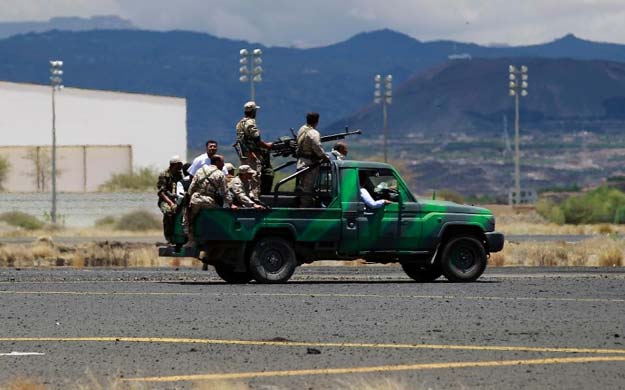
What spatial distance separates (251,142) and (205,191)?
1207 millimetres

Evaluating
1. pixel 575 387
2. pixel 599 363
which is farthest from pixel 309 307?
pixel 575 387

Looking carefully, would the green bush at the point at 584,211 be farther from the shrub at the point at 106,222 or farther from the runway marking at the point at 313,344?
the runway marking at the point at 313,344

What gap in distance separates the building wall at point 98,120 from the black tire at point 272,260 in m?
78.4

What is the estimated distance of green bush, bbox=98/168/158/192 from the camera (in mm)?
95375

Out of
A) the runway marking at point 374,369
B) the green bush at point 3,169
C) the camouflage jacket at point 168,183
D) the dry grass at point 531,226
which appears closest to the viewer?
the runway marking at point 374,369

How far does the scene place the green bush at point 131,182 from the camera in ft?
313

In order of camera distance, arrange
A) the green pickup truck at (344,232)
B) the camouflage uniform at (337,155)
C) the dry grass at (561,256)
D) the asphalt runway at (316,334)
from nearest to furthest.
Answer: the asphalt runway at (316,334)
the green pickup truck at (344,232)
the camouflage uniform at (337,155)
the dry grass at (561,256)

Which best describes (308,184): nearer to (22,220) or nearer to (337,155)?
(337,155)

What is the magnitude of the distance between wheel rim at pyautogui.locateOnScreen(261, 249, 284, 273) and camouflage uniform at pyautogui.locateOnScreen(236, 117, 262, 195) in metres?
0.93

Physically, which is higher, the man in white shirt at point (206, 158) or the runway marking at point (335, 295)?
the man in white shirt at point (206, 158)

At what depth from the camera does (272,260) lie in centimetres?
2394

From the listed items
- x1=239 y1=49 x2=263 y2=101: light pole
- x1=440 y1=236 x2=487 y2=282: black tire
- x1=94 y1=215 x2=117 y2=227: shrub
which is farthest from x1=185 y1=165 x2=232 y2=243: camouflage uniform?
x1=94 y1=215 x2=117 y2=227: shrub

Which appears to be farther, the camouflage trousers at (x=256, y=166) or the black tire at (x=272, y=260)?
the camouflage trousers at (x=256, y=166)

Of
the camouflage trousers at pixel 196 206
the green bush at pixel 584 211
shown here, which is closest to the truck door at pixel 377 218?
the camouflage trousers at pixel 196 206
